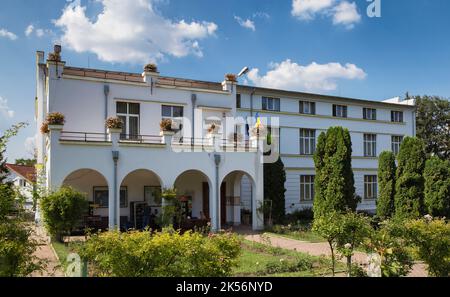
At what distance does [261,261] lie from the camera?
13.8 meters

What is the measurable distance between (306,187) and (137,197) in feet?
42.3

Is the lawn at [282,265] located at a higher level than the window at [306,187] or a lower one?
lower

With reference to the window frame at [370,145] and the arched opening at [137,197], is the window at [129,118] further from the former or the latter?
the window frame at [370,145]

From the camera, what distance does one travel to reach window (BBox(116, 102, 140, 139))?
2275 cm

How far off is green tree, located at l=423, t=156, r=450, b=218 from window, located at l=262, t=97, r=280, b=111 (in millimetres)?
10379

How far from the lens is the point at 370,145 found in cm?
3281

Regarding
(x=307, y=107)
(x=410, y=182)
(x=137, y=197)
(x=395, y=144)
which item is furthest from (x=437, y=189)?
(x=137, y=197)

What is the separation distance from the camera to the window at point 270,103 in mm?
28047

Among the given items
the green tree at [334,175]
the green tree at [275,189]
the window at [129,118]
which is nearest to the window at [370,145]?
the green tree at [334,175]

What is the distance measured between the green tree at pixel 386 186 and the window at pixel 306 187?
7200mm

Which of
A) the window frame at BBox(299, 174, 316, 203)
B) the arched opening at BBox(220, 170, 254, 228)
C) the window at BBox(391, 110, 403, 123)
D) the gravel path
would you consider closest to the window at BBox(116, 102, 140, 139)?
the arched opening at BBox(220, 170, 254, 228)

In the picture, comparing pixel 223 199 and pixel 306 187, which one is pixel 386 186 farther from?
pixel 223 199

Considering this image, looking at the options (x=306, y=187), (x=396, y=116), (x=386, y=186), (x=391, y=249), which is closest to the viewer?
(x=391, y=249)
